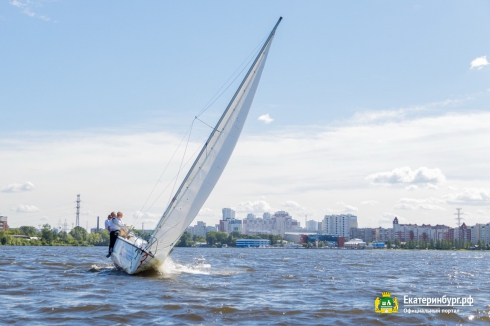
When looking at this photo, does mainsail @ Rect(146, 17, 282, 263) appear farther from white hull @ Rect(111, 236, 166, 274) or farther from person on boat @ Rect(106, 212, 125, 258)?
person on boat @ Rect(106, 212, 125, 258)

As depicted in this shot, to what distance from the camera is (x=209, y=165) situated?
780 inches

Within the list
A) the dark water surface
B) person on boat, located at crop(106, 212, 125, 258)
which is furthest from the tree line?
the dark water surface

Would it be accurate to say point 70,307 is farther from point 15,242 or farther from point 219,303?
point 15,242

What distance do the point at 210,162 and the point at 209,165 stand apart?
115 millimetres

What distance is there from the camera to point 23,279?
20172 mm

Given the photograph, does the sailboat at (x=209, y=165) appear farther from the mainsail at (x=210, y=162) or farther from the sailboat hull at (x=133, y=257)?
the sailboat hull at (x=133, y=257)

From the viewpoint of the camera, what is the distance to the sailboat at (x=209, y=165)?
65.1 feet

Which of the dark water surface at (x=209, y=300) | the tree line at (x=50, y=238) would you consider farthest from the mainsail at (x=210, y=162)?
the tree line at (x=50, y=238)

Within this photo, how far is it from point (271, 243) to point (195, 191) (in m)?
178

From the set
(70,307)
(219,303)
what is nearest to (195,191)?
(219,303)

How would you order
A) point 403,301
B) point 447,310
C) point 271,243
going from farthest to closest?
point 271,243 → point 403,301 → point 447,310

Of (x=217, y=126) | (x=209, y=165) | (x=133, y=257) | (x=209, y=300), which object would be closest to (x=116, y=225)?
(x=133, y=257)

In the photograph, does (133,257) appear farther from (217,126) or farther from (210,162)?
(217,126)

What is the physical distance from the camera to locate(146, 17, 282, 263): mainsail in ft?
65.1
